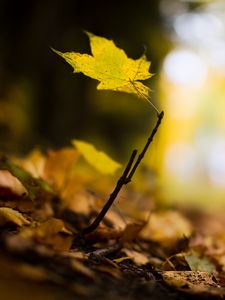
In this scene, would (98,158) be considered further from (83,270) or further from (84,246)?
(83,270)

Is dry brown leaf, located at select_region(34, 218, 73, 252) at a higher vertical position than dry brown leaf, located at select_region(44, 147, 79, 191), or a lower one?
lower

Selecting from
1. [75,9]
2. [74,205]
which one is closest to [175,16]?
[75,9]

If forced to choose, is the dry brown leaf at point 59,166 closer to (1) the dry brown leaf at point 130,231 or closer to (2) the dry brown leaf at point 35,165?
(2) the dry brown leaf at point 35,165

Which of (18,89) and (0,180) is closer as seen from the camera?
(0,180)

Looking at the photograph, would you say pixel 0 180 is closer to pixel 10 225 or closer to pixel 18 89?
pixel 10 225

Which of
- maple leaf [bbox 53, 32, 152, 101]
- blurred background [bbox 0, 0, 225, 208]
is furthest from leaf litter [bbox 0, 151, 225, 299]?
blurred background [bbox 0, 0, 225, 208]

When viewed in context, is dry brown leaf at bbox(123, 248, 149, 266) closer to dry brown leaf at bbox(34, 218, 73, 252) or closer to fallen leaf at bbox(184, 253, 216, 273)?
fallen leaf at bbox(184, 253, 216, 273)

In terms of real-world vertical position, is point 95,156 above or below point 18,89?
below

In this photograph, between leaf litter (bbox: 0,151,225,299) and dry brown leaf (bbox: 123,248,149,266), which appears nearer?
leaf litter (bbox: 0,151,225,299)
